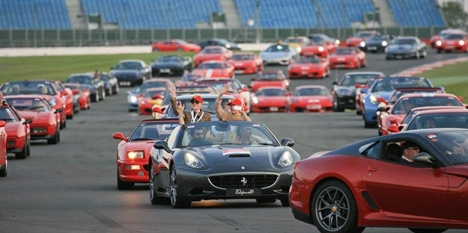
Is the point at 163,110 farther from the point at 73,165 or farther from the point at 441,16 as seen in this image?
the point at 441,16

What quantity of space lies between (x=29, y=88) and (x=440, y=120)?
76.5 feet

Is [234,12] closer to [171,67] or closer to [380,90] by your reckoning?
[171,67]

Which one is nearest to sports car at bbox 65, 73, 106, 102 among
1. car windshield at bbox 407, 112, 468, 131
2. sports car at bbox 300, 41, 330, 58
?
sports car at bbox 300, 41, 330, 58

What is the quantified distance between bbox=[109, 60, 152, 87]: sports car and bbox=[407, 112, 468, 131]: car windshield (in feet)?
156

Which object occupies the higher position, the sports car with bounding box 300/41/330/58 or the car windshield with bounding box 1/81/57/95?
the car windshield with bounding box 1/81/57/95

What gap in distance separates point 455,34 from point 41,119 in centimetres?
5872

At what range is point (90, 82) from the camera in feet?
194

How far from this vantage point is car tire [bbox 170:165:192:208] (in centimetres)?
1709

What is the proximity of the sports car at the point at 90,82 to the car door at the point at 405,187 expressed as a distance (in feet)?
151

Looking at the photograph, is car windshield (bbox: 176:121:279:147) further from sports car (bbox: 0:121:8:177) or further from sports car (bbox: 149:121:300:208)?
sports car (bbox: 0:121:8:177)

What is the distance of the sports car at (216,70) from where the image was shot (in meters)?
64.8

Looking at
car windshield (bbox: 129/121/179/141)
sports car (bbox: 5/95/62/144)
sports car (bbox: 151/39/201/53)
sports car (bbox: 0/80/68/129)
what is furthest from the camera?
sports car (bbox: 151/39/201/53)

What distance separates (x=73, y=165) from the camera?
27453 millimetres

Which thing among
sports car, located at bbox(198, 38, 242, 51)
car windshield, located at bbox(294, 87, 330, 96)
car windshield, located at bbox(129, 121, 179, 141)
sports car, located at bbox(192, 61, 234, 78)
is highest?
car windshield, located at bbox(129, 121, 179, 141)
